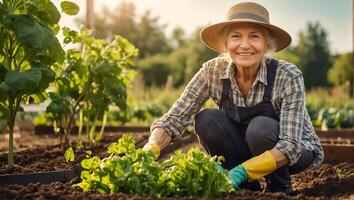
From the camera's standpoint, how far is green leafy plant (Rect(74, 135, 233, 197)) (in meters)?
2.70

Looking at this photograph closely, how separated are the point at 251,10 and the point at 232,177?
1.01 metres

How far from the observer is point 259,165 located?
10.3ft

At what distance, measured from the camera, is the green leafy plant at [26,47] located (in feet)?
10.7

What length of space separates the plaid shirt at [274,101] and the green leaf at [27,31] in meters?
0.80

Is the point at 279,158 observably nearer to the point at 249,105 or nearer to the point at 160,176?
the point at 249,105

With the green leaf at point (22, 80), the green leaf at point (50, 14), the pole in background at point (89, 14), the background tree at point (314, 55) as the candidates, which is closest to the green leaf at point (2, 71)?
the green leaf at point (22, 80)

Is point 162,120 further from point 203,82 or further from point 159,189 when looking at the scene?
point 159,189

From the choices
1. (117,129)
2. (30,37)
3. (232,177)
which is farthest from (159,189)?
(117,129)

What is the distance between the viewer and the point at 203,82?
12.2ft

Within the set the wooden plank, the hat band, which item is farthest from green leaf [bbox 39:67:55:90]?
the wooden plank

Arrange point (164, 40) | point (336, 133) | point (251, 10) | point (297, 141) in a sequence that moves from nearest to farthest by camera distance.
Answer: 1. point (297, 141)
2. point (251, 10)
3. point (336, 133)
4. point (164, 40)

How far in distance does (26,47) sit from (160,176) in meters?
1.22

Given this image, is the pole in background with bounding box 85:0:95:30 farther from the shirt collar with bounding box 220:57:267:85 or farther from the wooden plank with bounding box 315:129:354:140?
the shirt collar with bounding box 220:57:267:85

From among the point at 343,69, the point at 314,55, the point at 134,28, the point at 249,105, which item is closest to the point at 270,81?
the point at 249,105
